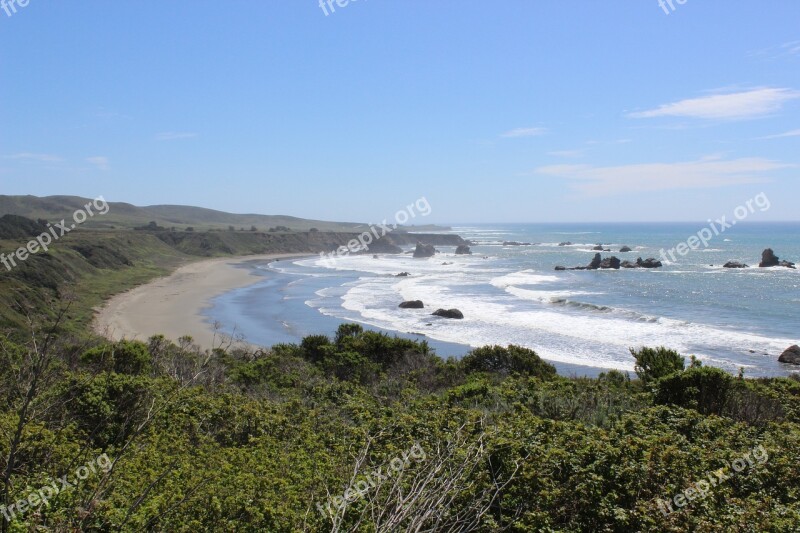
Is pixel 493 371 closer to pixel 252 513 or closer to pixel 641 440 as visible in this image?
pixel 641 440

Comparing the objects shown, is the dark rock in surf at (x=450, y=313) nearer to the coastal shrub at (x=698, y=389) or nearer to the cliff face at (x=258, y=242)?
the coastal shrub at (x=698, y=389)

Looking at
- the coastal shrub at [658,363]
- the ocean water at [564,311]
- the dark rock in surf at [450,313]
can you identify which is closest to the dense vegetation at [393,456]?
the coastal shrub at [658,363]

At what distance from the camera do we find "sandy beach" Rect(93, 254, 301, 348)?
102 ft

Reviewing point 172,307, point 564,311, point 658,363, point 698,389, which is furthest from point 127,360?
point 564,311

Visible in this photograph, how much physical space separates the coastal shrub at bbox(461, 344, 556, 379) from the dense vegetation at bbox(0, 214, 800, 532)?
495cm

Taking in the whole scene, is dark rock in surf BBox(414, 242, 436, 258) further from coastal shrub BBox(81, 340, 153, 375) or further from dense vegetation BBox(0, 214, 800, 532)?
dense vegetation BBox(0, 214, 800, 532)

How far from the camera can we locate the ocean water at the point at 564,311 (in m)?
27.7

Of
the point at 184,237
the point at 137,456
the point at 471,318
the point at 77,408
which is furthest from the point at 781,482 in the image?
the point at 184,237

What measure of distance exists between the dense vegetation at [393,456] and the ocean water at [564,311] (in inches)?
588

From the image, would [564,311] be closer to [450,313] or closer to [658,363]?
[450,313]

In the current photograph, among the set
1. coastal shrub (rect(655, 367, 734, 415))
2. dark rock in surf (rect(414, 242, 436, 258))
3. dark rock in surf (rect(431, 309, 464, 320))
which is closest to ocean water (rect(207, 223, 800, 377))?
dark rock in surf (rect(431, 309, 464, 320))

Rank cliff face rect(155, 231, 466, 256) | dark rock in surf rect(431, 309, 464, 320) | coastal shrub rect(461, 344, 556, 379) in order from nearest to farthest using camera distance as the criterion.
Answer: coastal shrub rect(461, 344, 556, 379), dark rock in surf rect(431, 309, 464, 320), cliff face rect(155, 231, 466, 256)

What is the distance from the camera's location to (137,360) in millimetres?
14336

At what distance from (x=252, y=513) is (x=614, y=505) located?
3.35 m
